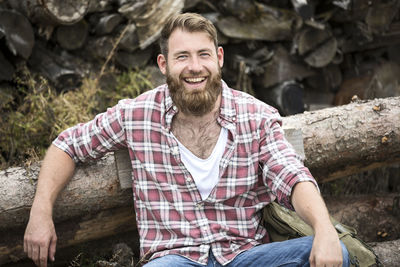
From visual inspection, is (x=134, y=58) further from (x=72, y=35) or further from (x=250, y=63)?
(x=250, y=63)

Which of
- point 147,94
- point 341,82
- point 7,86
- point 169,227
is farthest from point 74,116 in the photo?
point 341,82

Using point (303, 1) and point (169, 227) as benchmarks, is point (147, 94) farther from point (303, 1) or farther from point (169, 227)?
point (303, 1)

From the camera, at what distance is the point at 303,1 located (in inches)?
202

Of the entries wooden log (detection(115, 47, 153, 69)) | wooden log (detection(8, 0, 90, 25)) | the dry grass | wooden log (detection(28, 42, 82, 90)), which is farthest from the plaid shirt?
wooden log (detection(115, 47, 153, 69))

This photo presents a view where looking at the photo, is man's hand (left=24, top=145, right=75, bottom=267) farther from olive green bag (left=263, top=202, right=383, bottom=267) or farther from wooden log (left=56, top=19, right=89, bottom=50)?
wooden log (left=56, top=19, right=89, bottom=50)

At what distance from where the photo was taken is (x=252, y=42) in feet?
18.1

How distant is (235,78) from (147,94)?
286cm

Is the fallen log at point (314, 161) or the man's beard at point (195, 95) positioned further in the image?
the fallen log at point (314, 161)

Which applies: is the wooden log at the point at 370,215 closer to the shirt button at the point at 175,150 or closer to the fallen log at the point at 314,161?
the fallen log at the point at 314,161

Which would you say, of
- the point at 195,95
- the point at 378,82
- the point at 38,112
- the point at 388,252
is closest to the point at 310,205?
the point at 195,95

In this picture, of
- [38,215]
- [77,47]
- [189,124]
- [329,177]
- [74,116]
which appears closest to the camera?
[38,215]

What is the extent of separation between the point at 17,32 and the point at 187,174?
98.9 inches

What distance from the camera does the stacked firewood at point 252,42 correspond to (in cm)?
440

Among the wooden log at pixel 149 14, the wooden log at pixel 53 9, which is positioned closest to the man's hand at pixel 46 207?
the wooden log at pixel 53 9
